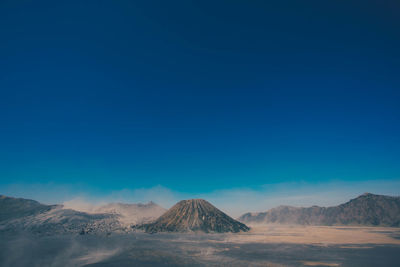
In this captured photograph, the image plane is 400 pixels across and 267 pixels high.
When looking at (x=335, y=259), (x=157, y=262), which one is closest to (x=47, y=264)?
(x=157, y=262)

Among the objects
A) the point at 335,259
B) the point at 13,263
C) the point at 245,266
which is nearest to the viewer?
the point at 245,266

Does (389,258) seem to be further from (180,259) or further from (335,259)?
(180,259)

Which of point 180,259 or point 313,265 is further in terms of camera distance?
point 180,259

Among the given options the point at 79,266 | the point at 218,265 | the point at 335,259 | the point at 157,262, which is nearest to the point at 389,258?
the point at 335,259

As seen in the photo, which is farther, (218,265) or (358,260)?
(358,260)

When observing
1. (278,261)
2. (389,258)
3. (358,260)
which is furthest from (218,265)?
(389,258)

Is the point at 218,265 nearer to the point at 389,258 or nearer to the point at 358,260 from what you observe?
the point at 358,260

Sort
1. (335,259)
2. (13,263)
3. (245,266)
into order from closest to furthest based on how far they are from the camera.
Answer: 1. (245,266)
2. (13,263)
3. (335,259)
